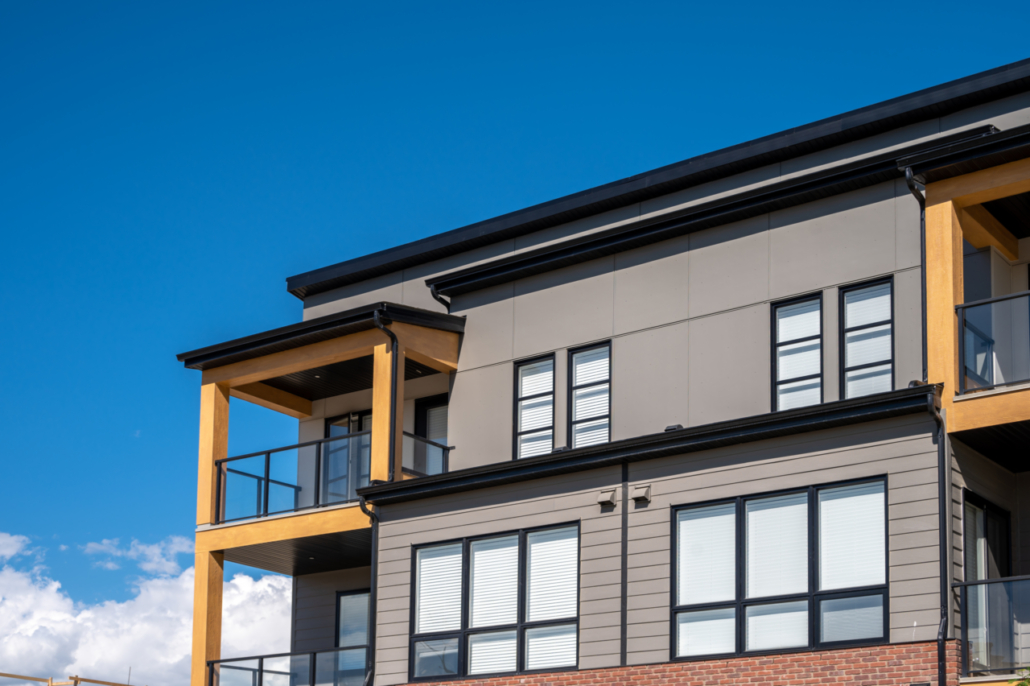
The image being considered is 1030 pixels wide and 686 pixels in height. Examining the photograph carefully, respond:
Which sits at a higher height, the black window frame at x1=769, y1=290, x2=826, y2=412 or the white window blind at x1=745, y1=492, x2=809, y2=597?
the black window frame at x1=769, y1=290, x2=826, y2=412

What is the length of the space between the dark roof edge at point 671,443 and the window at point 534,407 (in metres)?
1.99

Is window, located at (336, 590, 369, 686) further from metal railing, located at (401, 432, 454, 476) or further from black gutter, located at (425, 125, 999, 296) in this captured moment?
black gutter, located at (425, 125, 999, 296)

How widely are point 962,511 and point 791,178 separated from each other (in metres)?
6.70

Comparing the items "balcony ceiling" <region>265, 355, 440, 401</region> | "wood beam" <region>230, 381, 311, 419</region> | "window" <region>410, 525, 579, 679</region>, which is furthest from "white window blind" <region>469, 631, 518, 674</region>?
"wood beam" <region>230, 381, 311, 419</region>

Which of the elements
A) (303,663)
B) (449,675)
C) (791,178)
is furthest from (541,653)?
(791,178)

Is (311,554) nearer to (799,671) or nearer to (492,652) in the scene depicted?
(492,652)

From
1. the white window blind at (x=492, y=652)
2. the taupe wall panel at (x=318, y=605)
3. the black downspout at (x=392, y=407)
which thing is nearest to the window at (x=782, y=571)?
the white window blind at (x=492, y=652)

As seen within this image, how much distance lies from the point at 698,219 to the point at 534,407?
173 inches

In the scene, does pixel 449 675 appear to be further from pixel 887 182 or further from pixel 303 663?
pixel 887 182

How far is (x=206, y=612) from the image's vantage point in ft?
80.0

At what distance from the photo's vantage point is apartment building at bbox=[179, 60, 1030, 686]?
56.3 ft

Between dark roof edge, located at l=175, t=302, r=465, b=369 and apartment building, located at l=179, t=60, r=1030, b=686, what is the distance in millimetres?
64

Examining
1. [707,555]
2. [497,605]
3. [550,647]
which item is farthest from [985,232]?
[497,605]

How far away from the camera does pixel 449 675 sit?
68.6 feet
